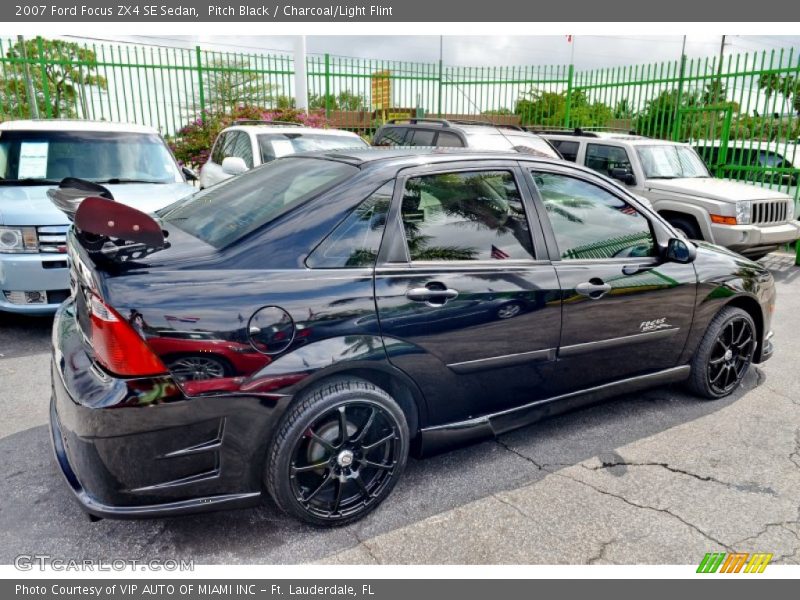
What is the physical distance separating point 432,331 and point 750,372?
3273mm

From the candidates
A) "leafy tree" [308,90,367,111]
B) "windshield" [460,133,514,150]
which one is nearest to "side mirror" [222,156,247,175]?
"windshield" [460,133,514,150]

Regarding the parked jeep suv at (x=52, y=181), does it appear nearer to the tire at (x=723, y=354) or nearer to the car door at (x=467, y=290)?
the car door at (x=467, y=290)

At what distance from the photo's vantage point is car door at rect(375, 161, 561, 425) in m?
2.75

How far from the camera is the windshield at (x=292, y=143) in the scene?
24.1 ft

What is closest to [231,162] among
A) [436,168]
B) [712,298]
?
[436,168]

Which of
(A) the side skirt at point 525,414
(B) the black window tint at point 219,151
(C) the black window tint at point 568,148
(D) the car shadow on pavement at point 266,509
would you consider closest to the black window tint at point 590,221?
(A) the side skirt at point 525,414

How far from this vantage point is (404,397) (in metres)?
2.84

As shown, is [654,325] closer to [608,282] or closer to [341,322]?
[608,282]

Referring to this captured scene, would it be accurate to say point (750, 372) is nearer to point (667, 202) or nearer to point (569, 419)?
point (569, 419)

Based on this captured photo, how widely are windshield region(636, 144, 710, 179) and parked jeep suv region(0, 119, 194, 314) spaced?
6.32 m

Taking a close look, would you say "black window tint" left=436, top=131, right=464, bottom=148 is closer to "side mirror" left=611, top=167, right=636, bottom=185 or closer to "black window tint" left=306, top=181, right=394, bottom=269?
"side mirror" left=611, top=167, right=636, bottom=185

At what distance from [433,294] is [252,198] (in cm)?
107

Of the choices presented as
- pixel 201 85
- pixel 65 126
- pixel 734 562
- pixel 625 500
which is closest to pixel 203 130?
pixel 201 85

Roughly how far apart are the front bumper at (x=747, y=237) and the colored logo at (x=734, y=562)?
598 cm
